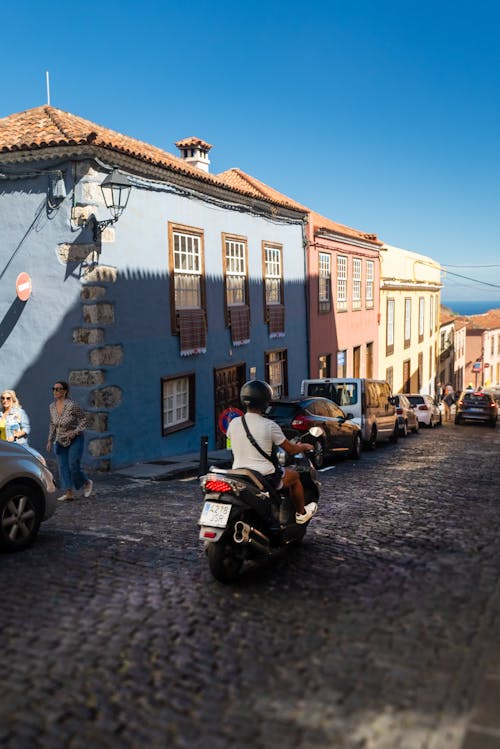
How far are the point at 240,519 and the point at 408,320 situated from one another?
117 ft

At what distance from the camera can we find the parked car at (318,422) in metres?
13.2

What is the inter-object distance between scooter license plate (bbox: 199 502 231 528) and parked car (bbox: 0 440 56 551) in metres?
2.11

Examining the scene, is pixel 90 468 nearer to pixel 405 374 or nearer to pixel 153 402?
pixel 153 402

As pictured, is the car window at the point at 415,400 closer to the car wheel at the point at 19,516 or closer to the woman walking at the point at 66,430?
the woman walking at the point at 66,430

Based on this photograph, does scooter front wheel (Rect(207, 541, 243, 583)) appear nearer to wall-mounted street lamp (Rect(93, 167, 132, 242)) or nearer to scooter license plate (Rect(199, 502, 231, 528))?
scooter license plate (Rect(199, 502, 231, 528))

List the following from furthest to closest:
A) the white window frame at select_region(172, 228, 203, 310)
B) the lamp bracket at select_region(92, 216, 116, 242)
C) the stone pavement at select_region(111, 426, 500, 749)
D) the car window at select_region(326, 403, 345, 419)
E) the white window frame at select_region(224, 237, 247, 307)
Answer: the white window frame at select_region(224, 237, 247, 307)
the white window frame at select_region(172, 228, 203, 310)
the car window at select_region(326, 403, 345, 419)
the lamp bracket at select_region(92, 216, 116, 242)
the stone pavement at select_region(111, 426, 500, 749)

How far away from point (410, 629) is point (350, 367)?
24796 millimetres

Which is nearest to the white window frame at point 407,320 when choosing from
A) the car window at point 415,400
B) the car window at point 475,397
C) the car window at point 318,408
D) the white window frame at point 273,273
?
the car window at point 475,397

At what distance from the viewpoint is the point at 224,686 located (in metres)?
4.01

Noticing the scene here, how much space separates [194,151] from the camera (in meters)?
21.8

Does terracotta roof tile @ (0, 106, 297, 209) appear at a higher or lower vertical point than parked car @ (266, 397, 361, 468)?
higher

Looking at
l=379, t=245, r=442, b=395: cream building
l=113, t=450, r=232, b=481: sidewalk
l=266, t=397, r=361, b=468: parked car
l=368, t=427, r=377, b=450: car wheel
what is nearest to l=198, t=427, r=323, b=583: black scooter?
l=266, t=397, r=361, b=468: parked car

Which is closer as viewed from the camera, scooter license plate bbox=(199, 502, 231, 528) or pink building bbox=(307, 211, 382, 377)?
scooter license plate bbox=(199, 502, 231, 528)

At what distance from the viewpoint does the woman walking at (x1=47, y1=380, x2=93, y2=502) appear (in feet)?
31.0
